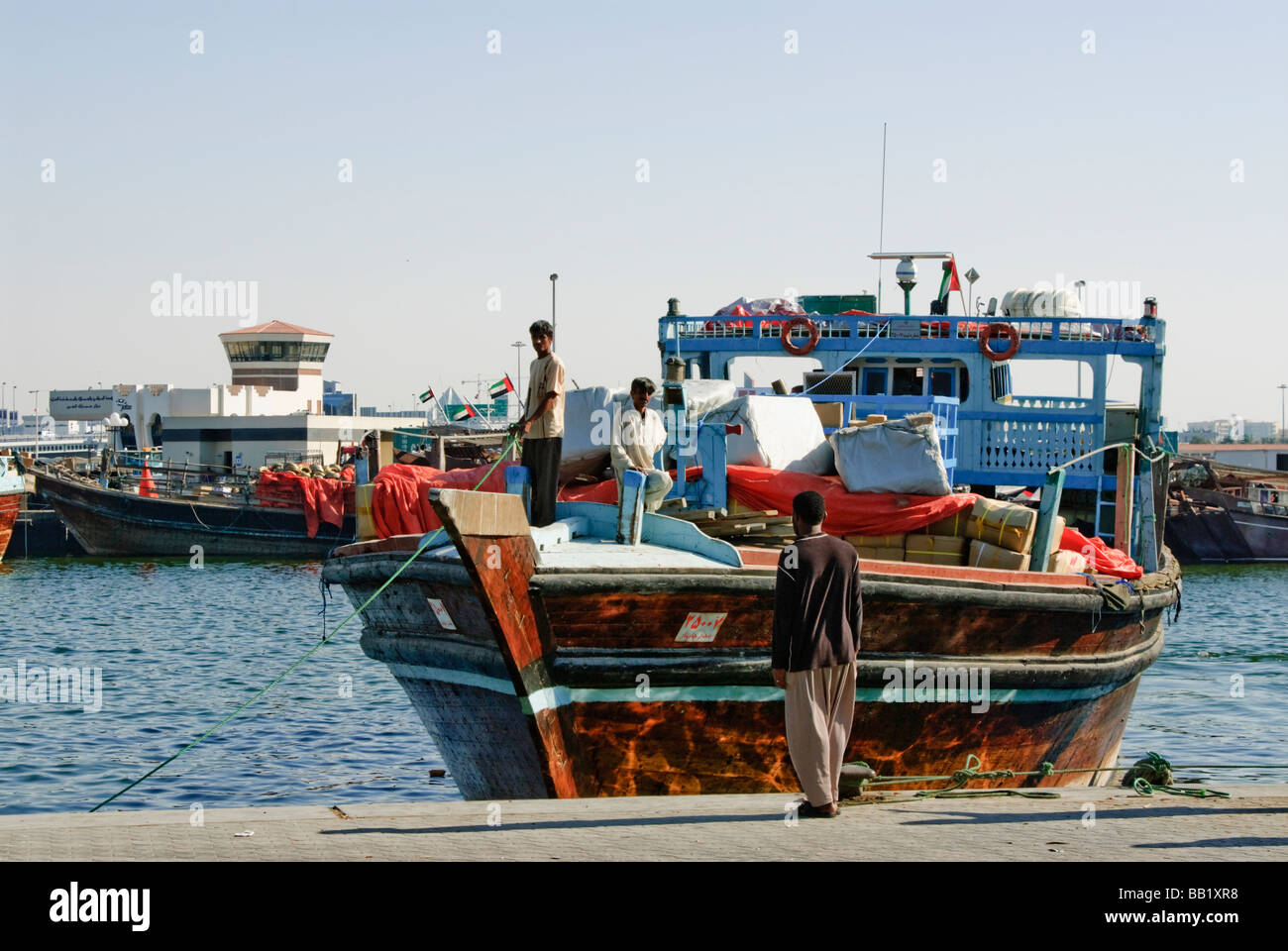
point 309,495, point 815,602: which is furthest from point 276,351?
point 815,602

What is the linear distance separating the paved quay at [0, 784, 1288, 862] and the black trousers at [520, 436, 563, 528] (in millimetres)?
3457

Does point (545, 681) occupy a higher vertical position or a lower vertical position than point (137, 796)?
higher

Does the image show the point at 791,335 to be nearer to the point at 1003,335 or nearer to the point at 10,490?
the point at 1003,335

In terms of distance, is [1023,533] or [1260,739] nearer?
[1023,533]

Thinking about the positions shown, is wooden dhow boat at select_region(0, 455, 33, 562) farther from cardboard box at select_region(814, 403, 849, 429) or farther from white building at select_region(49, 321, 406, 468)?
cardboard box at select_region(814, 403, 849, 429)

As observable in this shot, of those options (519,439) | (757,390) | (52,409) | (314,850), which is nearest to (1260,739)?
(757,390)

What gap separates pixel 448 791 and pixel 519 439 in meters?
4.36

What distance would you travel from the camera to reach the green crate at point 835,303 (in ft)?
58.2

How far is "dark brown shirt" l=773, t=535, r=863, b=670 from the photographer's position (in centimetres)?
696

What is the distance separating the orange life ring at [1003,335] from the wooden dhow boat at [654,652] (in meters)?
6.75

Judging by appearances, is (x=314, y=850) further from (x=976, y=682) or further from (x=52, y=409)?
(x=52, y=409)

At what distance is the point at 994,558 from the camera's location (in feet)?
36.3
